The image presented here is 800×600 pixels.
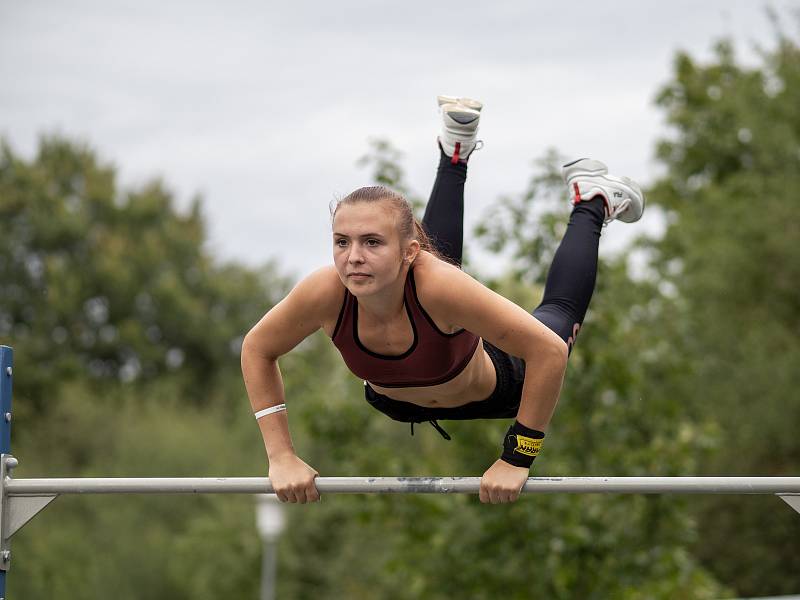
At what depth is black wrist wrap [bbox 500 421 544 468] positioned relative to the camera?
3348mm

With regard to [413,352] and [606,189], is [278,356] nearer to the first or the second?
[413,352]

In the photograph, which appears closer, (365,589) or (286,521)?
(365,589)

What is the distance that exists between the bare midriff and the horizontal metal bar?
35 cm

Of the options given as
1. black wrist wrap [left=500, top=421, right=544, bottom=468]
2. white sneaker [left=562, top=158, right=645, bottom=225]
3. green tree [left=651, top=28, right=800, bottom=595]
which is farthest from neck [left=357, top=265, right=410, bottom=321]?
green tree [left=651, top=28, right=800, bottom=595]

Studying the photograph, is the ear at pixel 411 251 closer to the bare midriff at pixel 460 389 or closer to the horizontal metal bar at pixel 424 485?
the bare midriff at pixel 460 389

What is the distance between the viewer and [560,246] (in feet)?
13.1

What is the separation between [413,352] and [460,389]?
305 millimetres

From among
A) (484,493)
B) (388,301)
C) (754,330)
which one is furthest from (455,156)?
(754,330)

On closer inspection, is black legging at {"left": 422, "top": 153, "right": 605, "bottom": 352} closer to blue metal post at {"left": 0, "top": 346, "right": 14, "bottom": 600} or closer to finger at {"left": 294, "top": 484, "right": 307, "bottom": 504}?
finger at {"left": 294, "top": 484, "right": 307, "bottom": 504}

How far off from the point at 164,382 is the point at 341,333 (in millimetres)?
22129

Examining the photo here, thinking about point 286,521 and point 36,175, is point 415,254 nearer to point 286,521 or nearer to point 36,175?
point 286,521

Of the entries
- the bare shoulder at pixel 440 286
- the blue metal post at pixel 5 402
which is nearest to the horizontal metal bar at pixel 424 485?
the blue metal post at pixel 5 402

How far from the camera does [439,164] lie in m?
4.21

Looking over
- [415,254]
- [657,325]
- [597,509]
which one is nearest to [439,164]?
[415,254]
